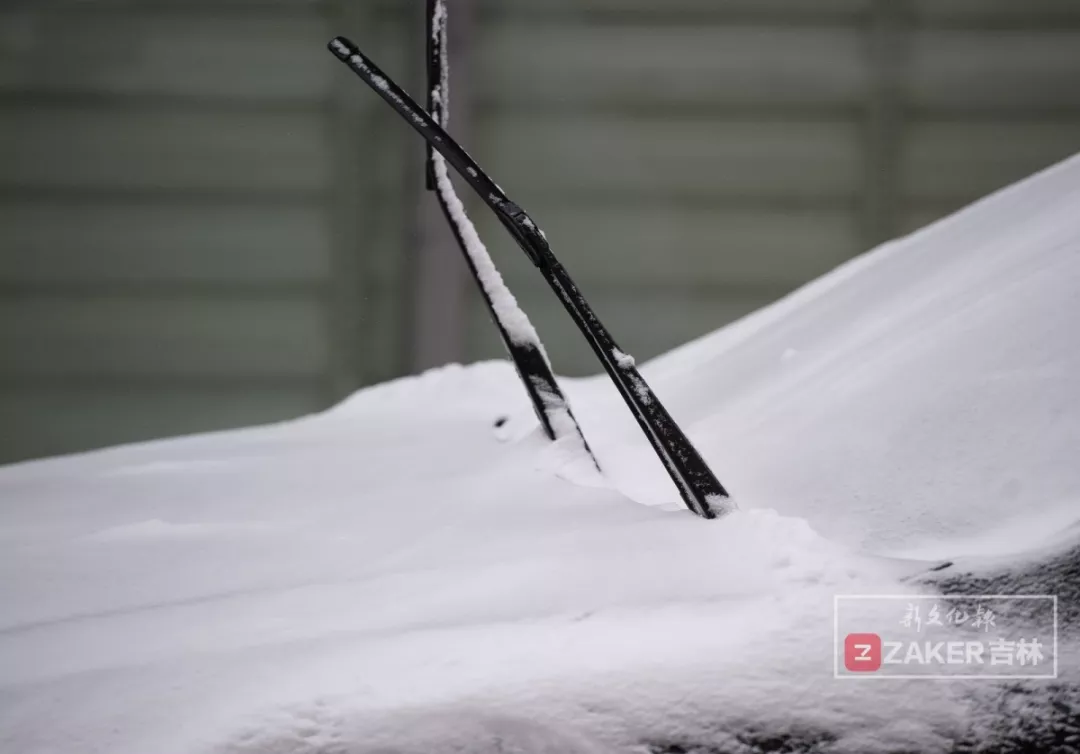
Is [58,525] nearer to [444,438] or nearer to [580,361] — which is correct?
[444,438]

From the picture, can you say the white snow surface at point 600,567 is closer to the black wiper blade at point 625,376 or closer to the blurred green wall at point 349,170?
the black wiper blade at point 625,376

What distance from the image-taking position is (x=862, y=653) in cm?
48

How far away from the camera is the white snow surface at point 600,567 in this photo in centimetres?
47

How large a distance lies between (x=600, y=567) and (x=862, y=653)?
18 centimetres

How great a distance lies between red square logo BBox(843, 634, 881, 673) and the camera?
476 mm

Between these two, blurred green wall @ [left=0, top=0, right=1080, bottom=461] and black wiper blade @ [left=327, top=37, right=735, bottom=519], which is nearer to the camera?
black wiper blade @ [left=327, top=37, right=735, bottom=519]

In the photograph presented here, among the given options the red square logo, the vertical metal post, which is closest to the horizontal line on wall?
the vertical metal post

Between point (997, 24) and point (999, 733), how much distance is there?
6.86ft

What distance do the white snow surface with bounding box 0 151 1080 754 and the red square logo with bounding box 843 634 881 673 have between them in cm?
1

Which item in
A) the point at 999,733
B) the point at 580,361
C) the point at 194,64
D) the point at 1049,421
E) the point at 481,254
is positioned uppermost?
the point at 194,64

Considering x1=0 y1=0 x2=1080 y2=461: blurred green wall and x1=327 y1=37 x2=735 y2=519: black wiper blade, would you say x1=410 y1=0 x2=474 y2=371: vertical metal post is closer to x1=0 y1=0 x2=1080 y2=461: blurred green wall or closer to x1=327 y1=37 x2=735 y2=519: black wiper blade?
x1=0 y1=0 x2=1080 y2=461: blurred green wall

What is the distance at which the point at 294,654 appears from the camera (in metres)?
0.51

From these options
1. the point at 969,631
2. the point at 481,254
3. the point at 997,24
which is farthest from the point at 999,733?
the point at 997,24

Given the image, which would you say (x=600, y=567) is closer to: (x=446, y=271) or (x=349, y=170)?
(x=446, y=271)
